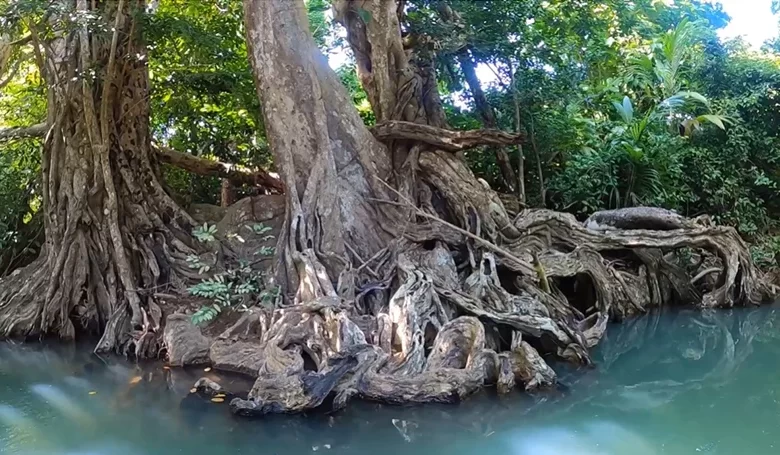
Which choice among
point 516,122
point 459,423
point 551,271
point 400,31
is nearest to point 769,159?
point 516,122

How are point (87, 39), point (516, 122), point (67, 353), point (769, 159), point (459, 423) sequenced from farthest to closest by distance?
point (769, 159) → point (516, 122) → point (87, 39) → point (67, 353) → point (459, 423)

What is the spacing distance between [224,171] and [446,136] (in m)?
2.84

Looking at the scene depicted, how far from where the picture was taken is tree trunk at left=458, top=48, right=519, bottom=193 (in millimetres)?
6859

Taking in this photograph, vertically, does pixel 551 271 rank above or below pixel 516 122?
below

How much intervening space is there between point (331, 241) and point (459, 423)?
2083mm

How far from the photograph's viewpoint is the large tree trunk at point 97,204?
519cm

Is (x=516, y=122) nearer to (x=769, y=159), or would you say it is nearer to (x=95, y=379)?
(x=769, y=159)

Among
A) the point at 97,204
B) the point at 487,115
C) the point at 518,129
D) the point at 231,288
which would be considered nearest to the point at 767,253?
the point at 518,129

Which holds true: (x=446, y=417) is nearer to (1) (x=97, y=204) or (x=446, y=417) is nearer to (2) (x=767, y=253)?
(1) (x=97, y=204)

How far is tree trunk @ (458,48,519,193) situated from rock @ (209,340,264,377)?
382cm

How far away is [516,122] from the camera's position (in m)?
6.77

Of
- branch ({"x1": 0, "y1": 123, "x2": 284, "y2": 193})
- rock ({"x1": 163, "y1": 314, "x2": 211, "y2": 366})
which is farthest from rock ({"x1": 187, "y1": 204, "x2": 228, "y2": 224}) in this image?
rock ({"x1": 163, "y1": 314, "x2": 211, "y2": 366})

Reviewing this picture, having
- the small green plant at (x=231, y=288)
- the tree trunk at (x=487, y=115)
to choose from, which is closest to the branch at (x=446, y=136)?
the small green plant at (x=231, y=288)

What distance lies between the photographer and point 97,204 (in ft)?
17.9
